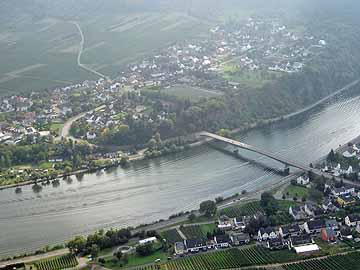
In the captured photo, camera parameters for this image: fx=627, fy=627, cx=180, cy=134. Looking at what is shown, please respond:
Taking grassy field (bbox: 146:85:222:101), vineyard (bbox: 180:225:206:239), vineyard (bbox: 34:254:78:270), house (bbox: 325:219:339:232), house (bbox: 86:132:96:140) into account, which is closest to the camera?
vineyard (bbox: 34:254:78:270)

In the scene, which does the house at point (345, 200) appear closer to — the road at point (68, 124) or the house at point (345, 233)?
the house at point (345, 233)

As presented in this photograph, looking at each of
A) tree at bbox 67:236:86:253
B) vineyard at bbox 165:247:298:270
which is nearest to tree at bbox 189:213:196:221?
vineyard at bbox 165:247:298:270

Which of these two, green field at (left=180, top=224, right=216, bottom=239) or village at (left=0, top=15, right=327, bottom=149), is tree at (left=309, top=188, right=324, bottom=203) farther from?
village at (left=0, top=15, right=327, bottom=149)

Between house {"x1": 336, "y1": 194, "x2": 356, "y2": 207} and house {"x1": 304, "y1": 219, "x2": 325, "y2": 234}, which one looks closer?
house {"x1": 304, "y1": 219, "x2": 325, "y2": 234}

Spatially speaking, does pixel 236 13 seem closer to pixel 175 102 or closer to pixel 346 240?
pixel 175 102

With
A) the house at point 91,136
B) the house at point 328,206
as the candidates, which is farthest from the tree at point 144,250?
the house at point 91,136

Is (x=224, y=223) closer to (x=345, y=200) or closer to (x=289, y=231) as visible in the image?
(x=289, y=231)

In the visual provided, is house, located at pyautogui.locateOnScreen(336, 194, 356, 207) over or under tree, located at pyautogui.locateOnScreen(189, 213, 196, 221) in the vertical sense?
under

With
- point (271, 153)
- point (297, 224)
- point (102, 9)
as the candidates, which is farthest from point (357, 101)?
point (102, 9)
